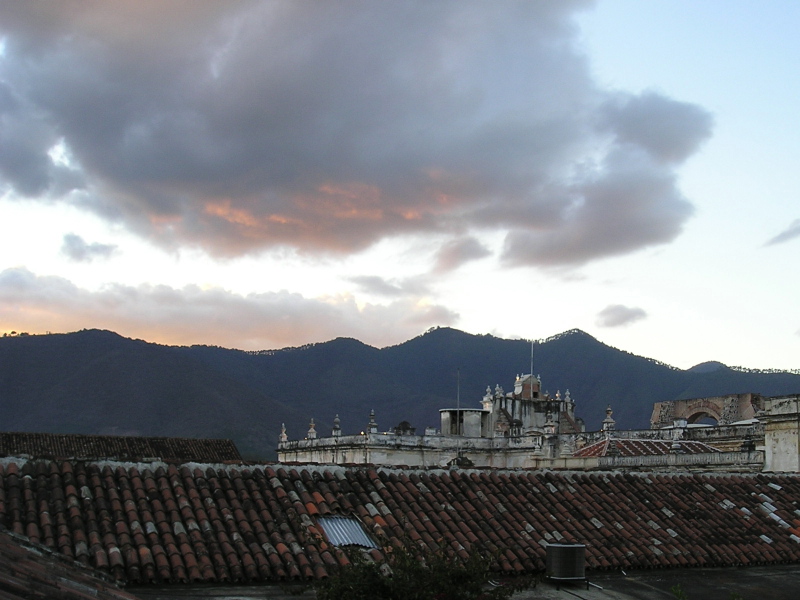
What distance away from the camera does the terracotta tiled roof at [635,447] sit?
39.1 meters

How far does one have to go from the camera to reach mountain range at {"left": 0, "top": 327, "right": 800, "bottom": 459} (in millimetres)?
117938

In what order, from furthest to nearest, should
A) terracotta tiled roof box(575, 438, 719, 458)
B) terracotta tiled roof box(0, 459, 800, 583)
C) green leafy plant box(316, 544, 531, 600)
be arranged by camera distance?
1. terracotta tiled roof box(575, 438, 719, 458)
2. terracotta tiled roof box(0, 459, 800, 583)
3. green leafy plant box(316, 544, 531, 600)

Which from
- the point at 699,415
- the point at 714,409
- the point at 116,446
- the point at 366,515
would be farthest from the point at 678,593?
the point at 699,415

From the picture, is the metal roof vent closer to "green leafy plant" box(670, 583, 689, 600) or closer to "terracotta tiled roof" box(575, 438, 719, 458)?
"green leafy plant" box(670, 583, 689, 600)

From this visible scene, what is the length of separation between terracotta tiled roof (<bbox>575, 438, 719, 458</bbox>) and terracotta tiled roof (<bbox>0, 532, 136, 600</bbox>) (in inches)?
1266

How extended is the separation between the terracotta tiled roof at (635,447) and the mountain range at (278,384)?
6157 cm

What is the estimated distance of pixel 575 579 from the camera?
40.6ft

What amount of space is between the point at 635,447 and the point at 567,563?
1161 inches

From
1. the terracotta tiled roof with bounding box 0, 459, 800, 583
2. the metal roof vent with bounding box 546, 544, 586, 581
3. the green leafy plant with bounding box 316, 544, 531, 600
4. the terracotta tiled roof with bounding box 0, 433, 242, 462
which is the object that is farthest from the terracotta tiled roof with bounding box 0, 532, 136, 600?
the terracotta tiled roof with bounding box 0, 433, 242, 462

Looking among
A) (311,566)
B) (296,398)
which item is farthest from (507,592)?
(296,398)

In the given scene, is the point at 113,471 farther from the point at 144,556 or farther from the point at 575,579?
the point at 575,579

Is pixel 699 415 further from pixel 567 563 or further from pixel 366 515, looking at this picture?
pixel 366 515

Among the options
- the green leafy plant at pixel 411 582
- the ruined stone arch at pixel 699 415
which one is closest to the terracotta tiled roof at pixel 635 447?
the ruined stone arch at pixel 699 415

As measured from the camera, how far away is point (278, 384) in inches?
6363
